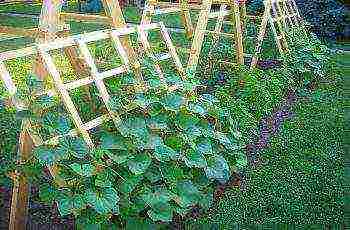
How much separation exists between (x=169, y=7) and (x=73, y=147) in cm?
381

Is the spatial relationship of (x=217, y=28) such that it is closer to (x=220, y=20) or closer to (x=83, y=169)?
(x=220, y=20)

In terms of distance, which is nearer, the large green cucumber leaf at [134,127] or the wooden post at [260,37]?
the large green cucumber leaf at [134,127]

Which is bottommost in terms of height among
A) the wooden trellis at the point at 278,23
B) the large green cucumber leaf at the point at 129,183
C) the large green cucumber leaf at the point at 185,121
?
the wooden trellis at the point at 278,23

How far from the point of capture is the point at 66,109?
11.7ft

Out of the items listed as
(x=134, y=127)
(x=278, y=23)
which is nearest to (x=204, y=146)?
(x=134, y=127)

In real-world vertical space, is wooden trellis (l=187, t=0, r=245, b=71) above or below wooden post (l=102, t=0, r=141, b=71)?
below

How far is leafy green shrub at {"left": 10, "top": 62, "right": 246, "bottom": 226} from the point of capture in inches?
129

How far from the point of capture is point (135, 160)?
352 centimetres

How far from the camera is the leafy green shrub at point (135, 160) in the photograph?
3273 mm

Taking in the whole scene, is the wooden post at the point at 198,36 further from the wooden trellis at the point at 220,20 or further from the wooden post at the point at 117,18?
the wooden post at the point at 117,18

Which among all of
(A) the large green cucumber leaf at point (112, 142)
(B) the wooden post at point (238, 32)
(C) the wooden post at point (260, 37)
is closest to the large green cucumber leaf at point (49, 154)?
(A) the large green cucumber leaf at point (112, 142)

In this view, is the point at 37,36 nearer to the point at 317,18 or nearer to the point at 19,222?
the point at 19,222

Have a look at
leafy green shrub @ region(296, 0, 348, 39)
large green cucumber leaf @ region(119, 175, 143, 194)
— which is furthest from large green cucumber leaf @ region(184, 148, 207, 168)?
leafy green shrub @ region(296, 0, 348, 39)

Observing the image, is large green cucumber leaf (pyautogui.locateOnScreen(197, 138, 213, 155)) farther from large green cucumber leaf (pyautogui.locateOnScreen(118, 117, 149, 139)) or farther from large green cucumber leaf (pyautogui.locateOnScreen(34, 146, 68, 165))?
large green cucumber leaf (pyautogui.locateOnScreen(34, 146, 68, 165))
